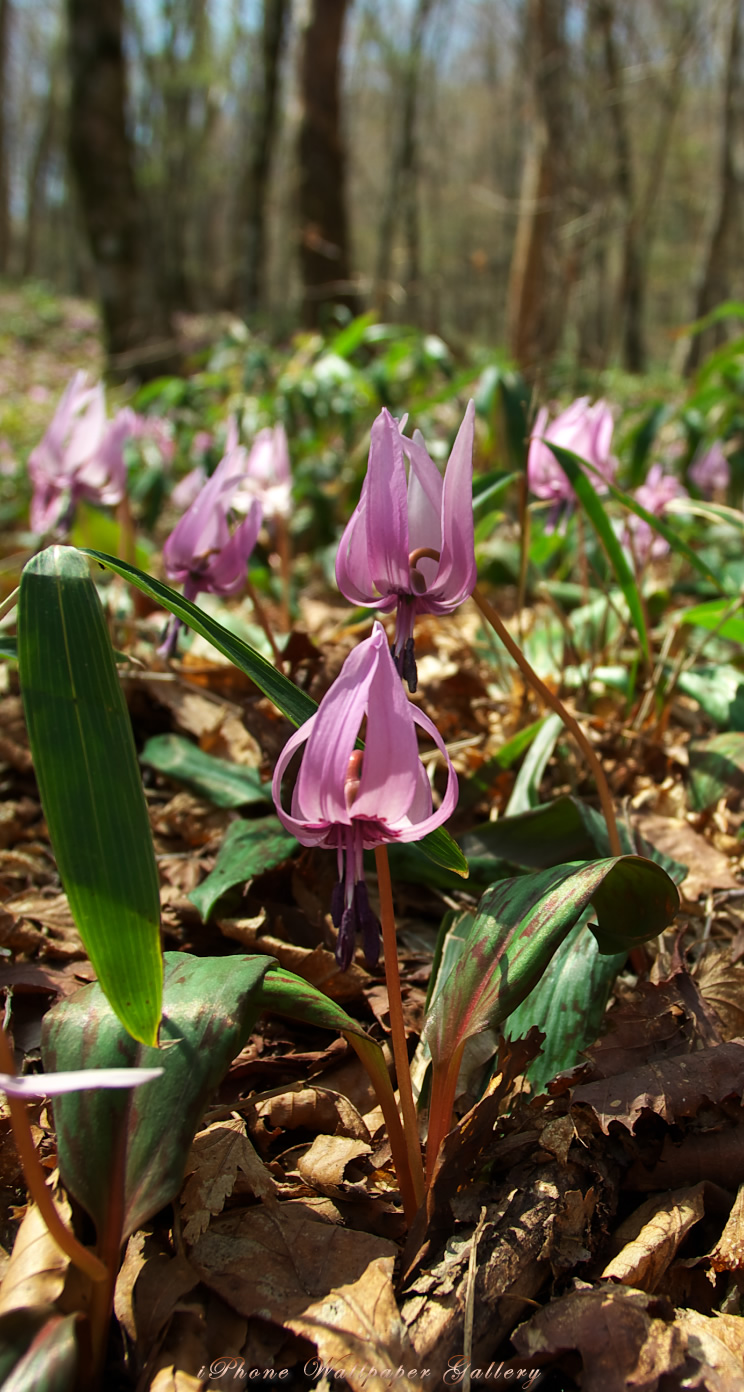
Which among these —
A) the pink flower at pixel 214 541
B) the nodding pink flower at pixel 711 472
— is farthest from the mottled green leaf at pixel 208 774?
the nodding pink flower at pixel 711 472

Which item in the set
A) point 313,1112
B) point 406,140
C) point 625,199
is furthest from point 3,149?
point 313,1112

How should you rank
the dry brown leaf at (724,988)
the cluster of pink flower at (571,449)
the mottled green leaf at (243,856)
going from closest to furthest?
the dry brown leaf at (724,988) < the mottled green leaf at (243,856) < the cluster of pink flower at (571,449)

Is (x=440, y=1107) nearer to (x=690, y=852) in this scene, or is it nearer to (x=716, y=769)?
(x=690, y=852)

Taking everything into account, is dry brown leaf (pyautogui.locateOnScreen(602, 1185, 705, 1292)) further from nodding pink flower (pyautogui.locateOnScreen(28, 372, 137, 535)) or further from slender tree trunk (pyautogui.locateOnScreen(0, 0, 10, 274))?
slender tree trunk (pyautogui.locateOnScreen(0, 0, 10, 274))

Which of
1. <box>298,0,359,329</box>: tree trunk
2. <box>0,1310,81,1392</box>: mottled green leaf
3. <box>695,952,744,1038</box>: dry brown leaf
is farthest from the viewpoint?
<box>298,0,359,329</box>: tree trunk

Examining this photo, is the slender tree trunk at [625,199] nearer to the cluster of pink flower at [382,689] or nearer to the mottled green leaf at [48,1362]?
the cluster of pink flower at [382,689]

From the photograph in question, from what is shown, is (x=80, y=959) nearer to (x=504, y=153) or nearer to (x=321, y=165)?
(x=321, y=165)

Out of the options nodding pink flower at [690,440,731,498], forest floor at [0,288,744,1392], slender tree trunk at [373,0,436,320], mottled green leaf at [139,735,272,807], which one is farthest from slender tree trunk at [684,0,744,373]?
forest floor at [0,288,744,1392]
